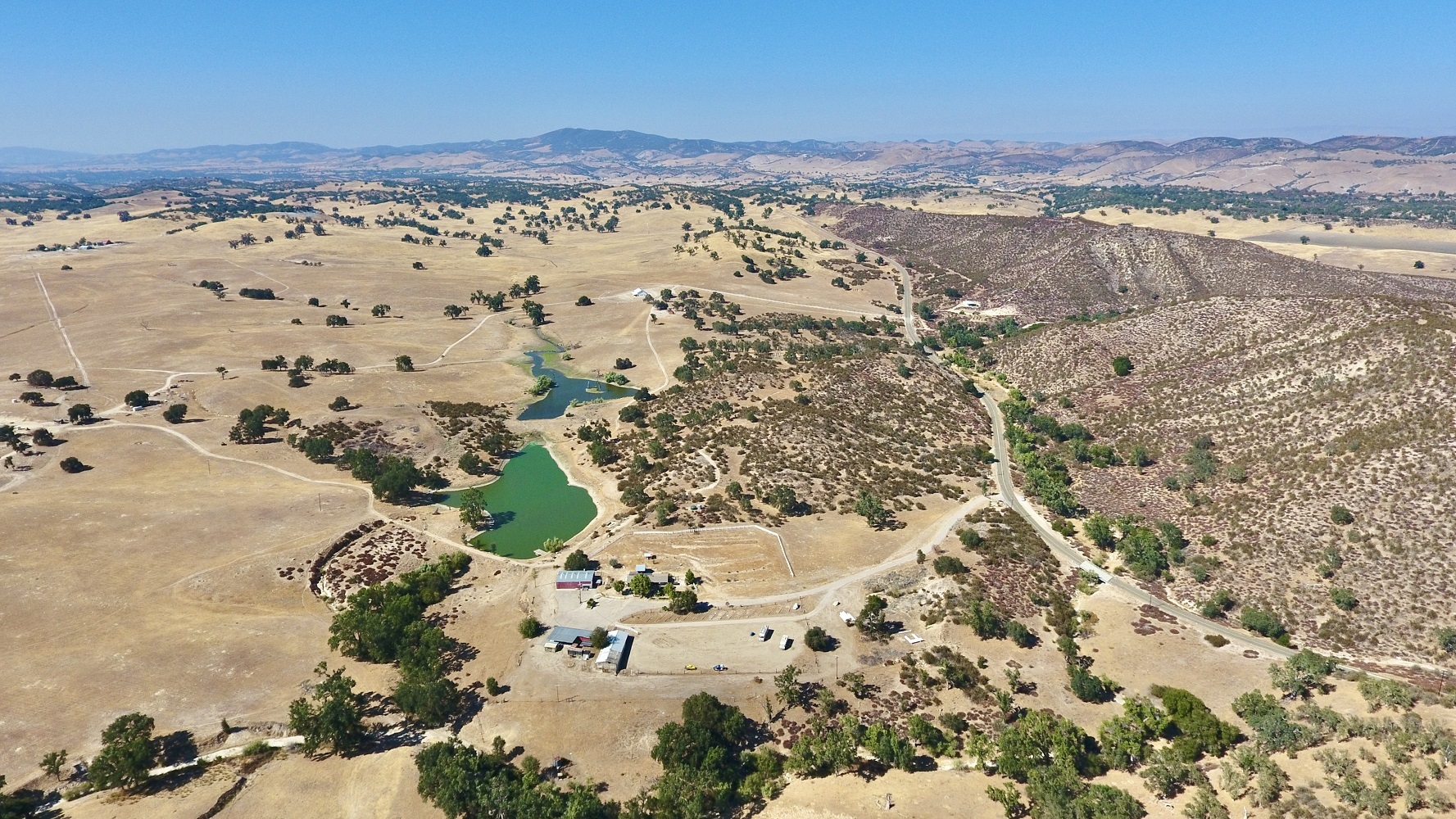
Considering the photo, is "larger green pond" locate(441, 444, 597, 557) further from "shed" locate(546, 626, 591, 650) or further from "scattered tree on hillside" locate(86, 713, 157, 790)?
"scattered tree on hillside" locate(86, 713, 157, 790)

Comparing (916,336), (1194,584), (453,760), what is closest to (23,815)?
(453,760)

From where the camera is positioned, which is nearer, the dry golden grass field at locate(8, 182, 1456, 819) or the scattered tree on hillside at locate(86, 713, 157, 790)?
the scattered tree on hillside at locate(86, 713, 157, 790)

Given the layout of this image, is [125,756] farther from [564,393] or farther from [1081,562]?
[564,393]

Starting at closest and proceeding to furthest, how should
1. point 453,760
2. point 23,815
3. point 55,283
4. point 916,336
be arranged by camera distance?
point 23,815 → point 453,760 → point 916,336 → point 55,283

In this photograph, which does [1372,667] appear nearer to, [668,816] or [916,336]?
[668,816]

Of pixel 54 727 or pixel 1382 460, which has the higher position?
pixel 1382 460

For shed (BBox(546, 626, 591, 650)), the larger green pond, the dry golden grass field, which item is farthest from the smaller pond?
shed (BBox(546, 626, 591, 650))

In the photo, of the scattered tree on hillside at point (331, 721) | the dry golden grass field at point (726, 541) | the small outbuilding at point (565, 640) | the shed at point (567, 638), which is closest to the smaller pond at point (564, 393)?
the dry golden grass field at point (726, 541)
